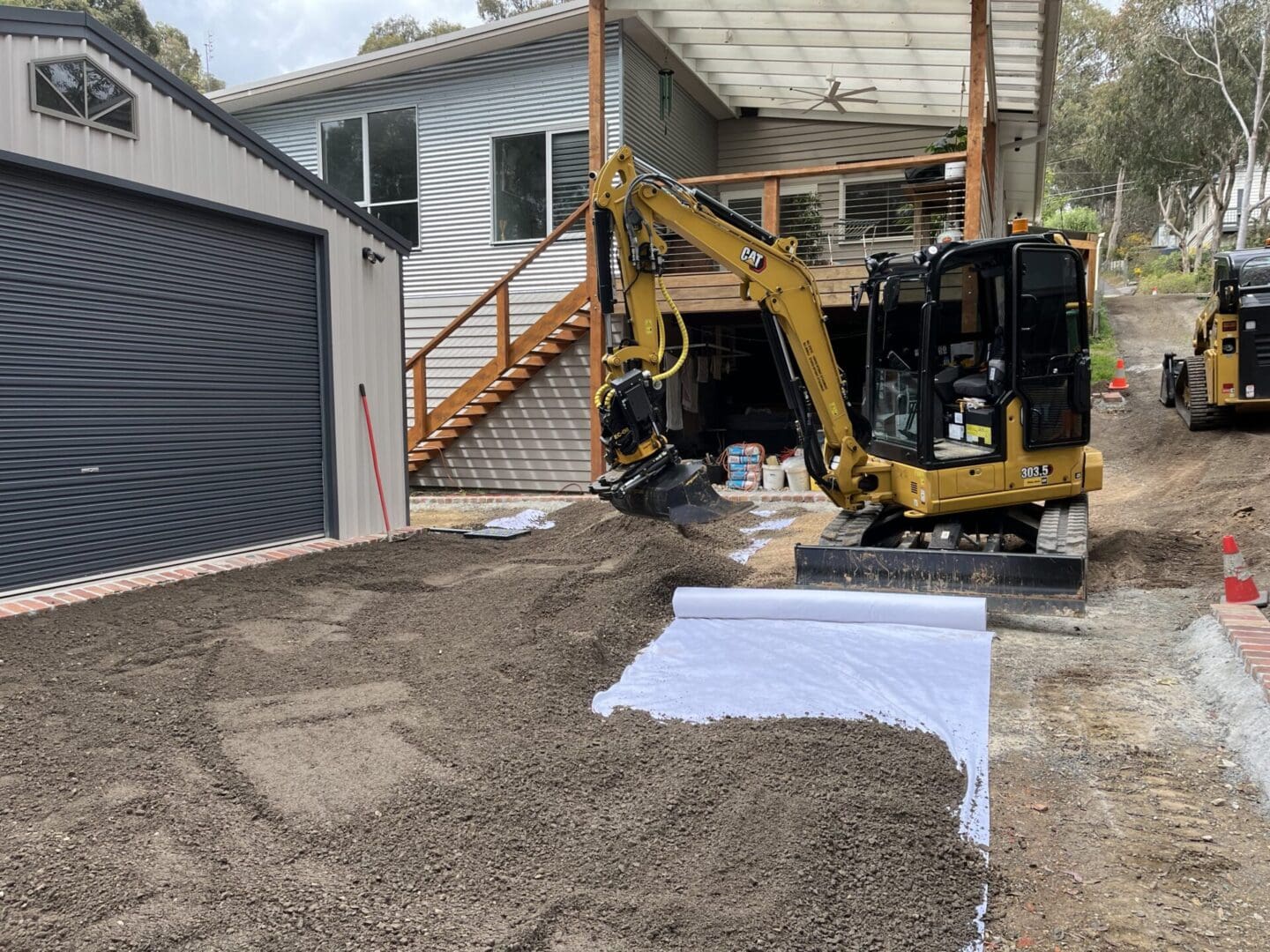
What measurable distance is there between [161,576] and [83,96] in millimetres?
3836

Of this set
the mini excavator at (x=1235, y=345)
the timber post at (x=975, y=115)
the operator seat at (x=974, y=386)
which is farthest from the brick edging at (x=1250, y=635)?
the mini excavator at (x=1235, y=345)

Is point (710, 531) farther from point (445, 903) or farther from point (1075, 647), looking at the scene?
point (445, 903)

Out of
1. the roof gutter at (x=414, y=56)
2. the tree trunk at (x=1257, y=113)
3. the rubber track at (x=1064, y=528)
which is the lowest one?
the rubber track at (x=1064, y=528)

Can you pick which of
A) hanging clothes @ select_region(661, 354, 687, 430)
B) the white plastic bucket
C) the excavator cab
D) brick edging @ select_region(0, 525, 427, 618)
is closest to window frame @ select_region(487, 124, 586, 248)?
hanging clothes @ select_region(661, 354, 687, 430)

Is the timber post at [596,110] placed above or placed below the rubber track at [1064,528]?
above

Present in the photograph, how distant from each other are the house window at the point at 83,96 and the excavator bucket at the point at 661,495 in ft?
16.0

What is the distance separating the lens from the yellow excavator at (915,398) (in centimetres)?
664

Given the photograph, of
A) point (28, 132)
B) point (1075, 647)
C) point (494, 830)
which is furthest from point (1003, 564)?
point (28, 132)

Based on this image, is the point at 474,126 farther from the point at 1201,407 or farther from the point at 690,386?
the point at 1201,407

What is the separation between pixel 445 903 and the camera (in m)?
2.77

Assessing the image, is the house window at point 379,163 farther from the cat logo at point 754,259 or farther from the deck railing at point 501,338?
the cat logo at point 754,259

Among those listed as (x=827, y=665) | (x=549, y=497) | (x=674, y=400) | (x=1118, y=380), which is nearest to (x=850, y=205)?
(x=674, y=400)

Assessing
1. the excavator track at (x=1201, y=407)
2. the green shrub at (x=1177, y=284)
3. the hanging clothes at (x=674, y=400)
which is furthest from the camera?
the green shrub at (x=1177, y=284)

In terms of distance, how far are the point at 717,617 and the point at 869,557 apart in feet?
4.87
